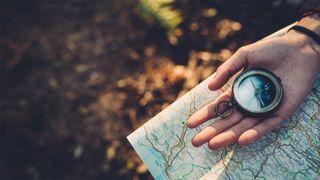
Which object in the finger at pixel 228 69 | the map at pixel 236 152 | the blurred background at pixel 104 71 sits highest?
the blurred background at pixel 104 71

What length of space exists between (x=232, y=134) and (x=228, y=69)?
0.44 meters

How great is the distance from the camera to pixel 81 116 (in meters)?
3.75

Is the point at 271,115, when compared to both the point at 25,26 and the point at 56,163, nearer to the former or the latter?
the point at 56,163

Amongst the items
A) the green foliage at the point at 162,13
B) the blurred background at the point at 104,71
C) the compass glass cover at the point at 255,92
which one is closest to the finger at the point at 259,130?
the compass glass cover at the point at 255,92

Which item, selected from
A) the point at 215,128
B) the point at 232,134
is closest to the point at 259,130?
the point at 232,134

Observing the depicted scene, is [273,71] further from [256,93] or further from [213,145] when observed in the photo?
[213,145]

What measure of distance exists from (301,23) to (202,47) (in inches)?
55.9

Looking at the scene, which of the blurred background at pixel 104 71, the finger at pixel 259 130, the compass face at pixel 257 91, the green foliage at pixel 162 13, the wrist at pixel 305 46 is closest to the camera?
the finger at pixel 259 130

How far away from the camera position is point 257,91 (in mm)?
2268

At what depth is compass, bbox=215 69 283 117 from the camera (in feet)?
7.11

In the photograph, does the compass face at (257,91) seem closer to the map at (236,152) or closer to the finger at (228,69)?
the finger at (228,69)

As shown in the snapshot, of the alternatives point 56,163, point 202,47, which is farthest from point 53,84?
point 202,47

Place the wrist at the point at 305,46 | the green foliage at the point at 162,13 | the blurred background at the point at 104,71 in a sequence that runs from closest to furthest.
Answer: the wrist at the point at 305,46 < the blurred background at the point at 104,71 < the green foliage at the point at 162,13

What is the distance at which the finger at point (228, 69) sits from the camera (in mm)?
2215
